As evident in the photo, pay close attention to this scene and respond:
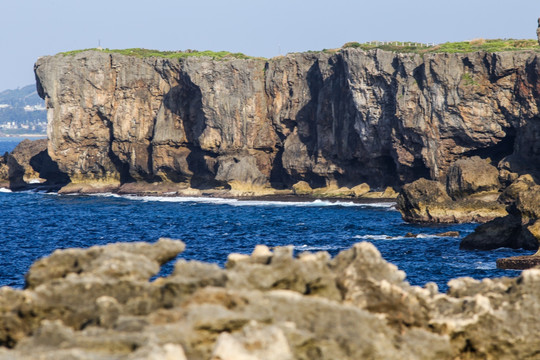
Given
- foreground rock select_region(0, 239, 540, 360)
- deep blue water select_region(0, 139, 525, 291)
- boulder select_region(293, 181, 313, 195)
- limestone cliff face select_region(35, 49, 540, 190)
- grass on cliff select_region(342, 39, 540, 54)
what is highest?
grass on cliff select_region(342, 39, 540, 54)

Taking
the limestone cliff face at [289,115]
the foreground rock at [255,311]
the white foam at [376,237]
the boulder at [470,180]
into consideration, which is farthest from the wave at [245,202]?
the foreground rock at [255,311]

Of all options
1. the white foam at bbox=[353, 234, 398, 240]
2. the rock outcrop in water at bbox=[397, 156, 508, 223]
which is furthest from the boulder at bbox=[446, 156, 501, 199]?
the white foam at bbox=[353, 234, 398, 240]

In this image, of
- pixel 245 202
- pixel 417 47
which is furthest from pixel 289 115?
pixel 417 47

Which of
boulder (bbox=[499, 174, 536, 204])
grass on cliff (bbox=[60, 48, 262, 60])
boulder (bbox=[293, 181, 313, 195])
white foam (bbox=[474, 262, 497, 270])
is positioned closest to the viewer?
white foam (bbox=[474, 262, 497, 270])

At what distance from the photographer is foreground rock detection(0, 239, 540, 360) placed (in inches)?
531

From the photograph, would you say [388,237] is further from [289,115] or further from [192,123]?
[192,123]

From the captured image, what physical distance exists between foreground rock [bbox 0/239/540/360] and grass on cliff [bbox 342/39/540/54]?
6972cm

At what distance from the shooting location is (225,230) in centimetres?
7106

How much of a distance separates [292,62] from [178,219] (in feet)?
110

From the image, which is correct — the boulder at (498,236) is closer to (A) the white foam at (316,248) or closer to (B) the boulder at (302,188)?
(A) the white foam at (316,248)

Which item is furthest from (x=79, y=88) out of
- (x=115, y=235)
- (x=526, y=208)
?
(x=526, y=208)

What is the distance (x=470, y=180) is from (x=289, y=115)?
123 feet

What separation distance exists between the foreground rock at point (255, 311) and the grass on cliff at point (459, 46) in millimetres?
69718

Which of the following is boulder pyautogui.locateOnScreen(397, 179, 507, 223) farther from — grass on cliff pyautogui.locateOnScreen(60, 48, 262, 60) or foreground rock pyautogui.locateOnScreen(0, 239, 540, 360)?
foreground rock pyautogui.locateOnScreen(0, 239, 540, 360)
